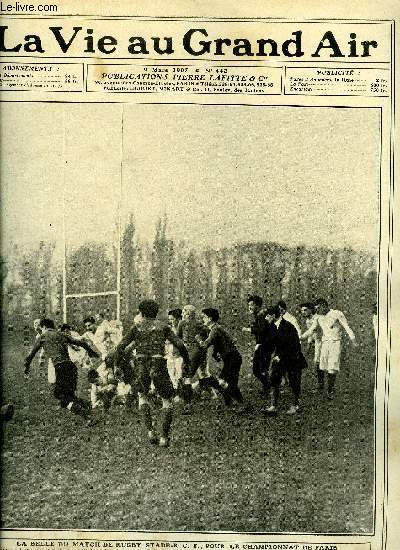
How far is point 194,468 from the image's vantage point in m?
1.39

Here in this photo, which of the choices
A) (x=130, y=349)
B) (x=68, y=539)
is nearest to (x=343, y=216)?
(x=130, y=349)

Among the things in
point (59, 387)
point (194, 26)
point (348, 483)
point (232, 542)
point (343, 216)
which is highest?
point (194, 26)

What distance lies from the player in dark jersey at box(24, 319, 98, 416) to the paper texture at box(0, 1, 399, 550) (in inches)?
0.7

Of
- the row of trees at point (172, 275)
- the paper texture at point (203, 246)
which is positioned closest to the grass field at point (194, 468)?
the paper texture at point (203, 246)

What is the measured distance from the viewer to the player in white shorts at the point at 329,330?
4.59ft

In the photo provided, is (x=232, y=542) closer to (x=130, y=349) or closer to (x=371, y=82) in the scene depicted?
(x=130, y=349)

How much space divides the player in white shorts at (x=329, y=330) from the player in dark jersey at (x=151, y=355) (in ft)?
0.98

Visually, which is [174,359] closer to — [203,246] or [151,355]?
[151,355]

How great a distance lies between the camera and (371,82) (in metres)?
1.40

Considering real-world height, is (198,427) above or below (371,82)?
below

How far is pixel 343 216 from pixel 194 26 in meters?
0.53

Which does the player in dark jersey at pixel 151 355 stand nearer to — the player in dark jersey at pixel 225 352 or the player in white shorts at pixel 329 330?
the player in dark jersey at pixel 225 352
